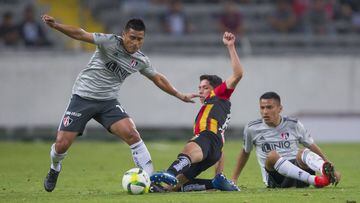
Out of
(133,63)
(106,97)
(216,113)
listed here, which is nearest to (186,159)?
(216,113)

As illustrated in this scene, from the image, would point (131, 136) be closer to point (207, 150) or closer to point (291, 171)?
point (207, 150)

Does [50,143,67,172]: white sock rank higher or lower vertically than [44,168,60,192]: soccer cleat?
higher

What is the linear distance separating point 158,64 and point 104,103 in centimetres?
1351

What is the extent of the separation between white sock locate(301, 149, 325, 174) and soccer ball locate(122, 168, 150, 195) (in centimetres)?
221

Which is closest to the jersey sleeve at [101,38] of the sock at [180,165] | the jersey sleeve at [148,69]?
the jersey sleeve at [148,69]

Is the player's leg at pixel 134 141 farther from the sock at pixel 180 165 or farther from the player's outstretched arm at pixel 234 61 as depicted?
the player's outstretched arm at pixel 234 61

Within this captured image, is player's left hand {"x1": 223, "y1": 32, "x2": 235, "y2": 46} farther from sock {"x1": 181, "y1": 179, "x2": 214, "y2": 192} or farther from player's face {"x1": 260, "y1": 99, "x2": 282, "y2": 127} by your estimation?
sock {"x1": 181, "y1": 179, "x2": 214, "y2": 192}

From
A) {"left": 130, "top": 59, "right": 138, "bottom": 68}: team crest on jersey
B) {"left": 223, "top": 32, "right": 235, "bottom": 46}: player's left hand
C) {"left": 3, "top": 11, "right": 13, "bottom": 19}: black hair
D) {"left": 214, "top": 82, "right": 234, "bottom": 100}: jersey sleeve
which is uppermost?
{"left": 223, "top": 32, "right": 235, "bottom": 46}: player's left hand

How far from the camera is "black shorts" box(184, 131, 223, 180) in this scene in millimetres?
12836

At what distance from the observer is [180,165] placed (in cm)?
1236

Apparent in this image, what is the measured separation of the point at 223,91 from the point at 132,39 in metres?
1.46

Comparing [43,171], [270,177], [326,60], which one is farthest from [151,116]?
[270,177]

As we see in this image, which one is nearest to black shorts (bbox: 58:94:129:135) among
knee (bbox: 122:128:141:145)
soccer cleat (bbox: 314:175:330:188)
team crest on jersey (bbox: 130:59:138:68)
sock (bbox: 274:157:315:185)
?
knee (bbox: 122:128:141:145)

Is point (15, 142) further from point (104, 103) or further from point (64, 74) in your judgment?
point (104, 103)
